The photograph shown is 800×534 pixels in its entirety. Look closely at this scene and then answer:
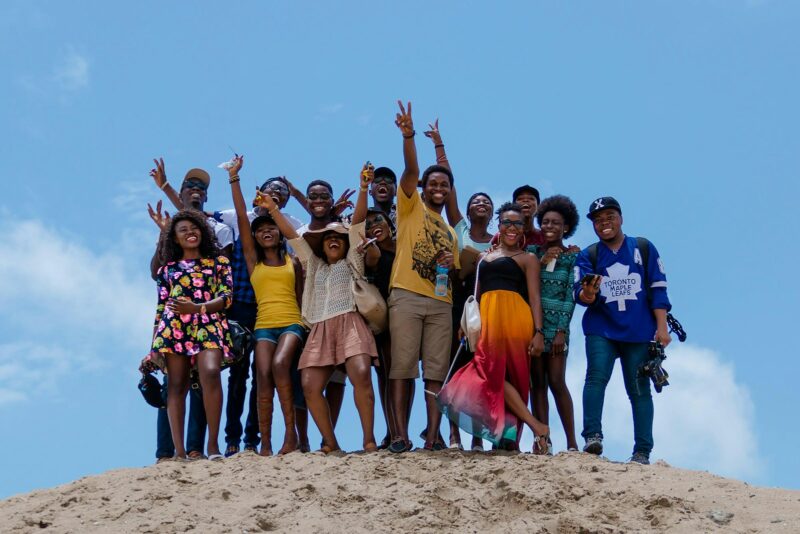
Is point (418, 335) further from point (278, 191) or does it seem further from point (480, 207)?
point (278, 191)

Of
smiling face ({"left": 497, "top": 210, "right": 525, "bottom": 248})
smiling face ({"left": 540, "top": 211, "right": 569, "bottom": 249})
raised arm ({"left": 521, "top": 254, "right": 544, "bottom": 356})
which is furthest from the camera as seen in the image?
smiling face ({"left": 540, "top": 211, "right": 569, "bottom": 249})

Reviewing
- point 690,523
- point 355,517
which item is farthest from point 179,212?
point 690,523

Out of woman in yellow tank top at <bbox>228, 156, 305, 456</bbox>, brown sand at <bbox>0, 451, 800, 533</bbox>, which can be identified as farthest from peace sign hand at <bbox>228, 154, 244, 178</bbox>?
brown sand at <bbox>0, 451, 800, 533</bbox>

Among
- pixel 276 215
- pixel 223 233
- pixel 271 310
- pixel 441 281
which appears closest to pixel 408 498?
pixel 441 281

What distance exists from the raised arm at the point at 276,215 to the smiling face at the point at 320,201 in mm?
405

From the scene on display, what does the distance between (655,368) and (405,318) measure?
7.15 feet

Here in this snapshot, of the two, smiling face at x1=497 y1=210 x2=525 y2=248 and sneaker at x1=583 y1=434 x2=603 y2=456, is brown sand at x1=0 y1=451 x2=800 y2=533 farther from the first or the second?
smiling face at x1=497 y1=210 x2=525 y2=248

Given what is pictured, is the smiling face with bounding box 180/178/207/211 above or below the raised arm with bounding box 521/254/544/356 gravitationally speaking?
above

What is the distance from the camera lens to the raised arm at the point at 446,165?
32.2 ft

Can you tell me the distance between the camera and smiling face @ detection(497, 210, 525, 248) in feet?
30.3

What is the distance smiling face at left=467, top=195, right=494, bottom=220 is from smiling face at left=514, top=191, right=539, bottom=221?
0.27 m

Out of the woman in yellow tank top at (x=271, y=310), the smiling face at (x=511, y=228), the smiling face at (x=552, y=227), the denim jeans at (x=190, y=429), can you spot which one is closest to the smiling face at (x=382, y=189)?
the woman in yellow tank top at (x=271, y=310)

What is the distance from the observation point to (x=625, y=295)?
901 cm

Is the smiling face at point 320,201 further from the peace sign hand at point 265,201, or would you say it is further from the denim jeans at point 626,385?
the denim jeans at point 626,385
